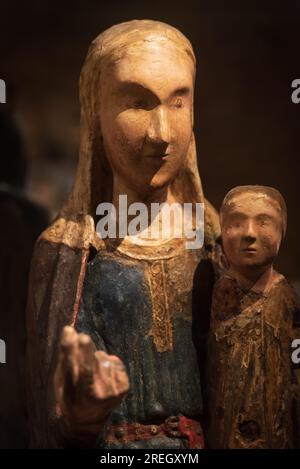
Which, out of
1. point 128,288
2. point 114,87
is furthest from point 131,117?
point 128,288

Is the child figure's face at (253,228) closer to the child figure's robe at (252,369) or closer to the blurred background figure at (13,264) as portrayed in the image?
the child figure's robe at (252,369)

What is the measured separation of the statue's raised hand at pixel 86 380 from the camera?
112 inches

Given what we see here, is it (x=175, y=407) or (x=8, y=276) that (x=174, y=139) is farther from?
(x=8, y=276)

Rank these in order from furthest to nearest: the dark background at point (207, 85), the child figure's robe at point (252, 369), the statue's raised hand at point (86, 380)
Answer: the dark background at point (207, 85), the child figure's robe at point (252, 369), the statue's raised hand at point (86, 380)

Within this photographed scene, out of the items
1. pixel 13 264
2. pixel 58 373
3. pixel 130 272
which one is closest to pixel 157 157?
pixel 130 272

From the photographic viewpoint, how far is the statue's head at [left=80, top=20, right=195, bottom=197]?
3.19 m

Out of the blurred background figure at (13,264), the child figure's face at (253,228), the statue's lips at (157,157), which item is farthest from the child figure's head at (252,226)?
the blurred background figure at (13,264)

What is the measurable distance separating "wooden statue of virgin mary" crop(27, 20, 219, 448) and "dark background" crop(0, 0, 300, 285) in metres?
0.57

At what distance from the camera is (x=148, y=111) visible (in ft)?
10.5

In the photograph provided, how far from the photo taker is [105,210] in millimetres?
3363

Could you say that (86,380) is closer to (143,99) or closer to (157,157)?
(157,157)

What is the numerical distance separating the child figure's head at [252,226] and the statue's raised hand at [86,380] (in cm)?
41

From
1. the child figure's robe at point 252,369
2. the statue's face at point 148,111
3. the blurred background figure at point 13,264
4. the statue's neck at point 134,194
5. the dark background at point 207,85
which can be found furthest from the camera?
the blurred background figure at point 13,264

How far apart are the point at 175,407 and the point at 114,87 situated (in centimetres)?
80
